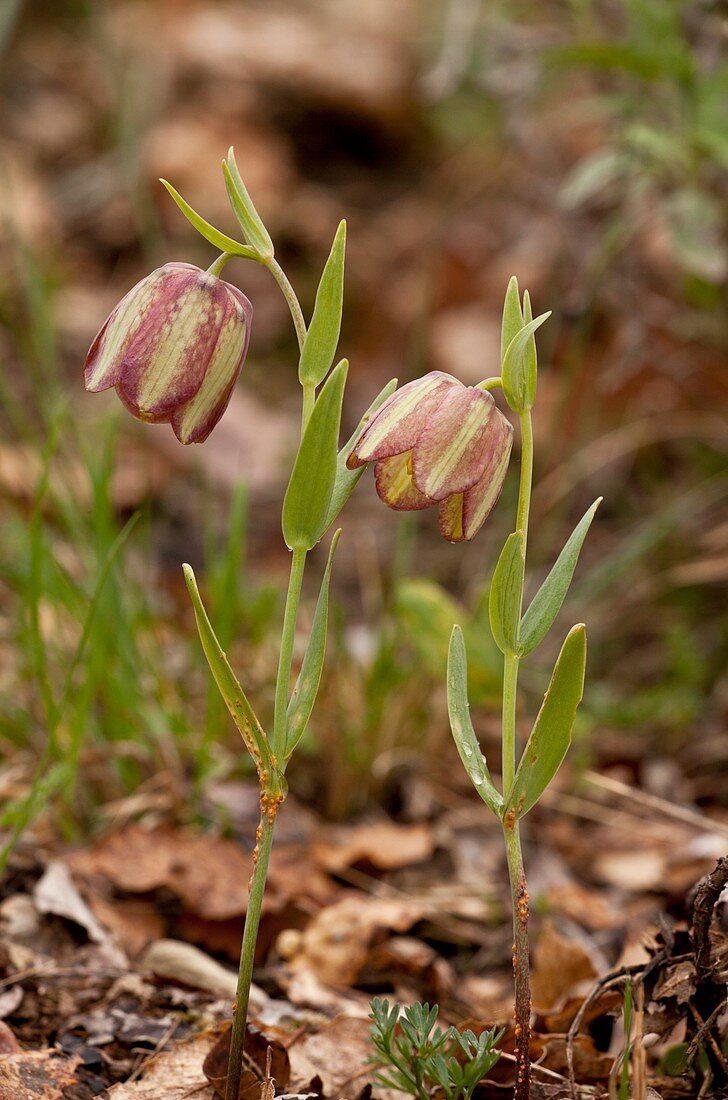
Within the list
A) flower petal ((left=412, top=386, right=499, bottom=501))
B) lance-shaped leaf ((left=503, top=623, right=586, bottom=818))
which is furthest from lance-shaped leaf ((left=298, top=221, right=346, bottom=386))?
lance-shaped leaf ((left=503, top=623, right=586, bottom=818))

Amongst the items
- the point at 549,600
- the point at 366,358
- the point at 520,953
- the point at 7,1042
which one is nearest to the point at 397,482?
the point at 549,600

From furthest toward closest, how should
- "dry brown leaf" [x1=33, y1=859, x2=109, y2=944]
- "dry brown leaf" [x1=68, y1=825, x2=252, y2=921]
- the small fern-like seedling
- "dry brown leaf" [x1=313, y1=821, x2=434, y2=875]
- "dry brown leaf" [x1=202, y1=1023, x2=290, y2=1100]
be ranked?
"dry brown leaf" [x1=313, y1=821, x2=434, y2=875] → "dry brown leaf" [x1=68, y1=825, x2=252, y2=921] → "dry brown leaf" [x1=33, y1=859, x2=109, y2=944] → "dry brown leaf" [x1=202, y1=1023, x2=290, y2=1100] → the small fern-like seedling

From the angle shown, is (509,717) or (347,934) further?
(347,934)

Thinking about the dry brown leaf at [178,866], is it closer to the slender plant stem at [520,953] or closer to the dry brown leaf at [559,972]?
the dry brown leaf at [559,972]

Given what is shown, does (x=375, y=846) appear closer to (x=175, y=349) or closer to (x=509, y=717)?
(x=509, y=717)

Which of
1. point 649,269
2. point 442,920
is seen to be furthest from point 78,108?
point 442,920

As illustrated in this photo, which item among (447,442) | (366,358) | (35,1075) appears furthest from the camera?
(366,358)

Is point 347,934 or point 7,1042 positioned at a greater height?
point 347,934

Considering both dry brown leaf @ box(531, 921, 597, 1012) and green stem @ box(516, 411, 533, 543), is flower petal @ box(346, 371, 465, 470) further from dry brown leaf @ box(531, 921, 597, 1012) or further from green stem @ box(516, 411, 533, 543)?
dry brown leaf @ box(531, 921, 597, 1012)
